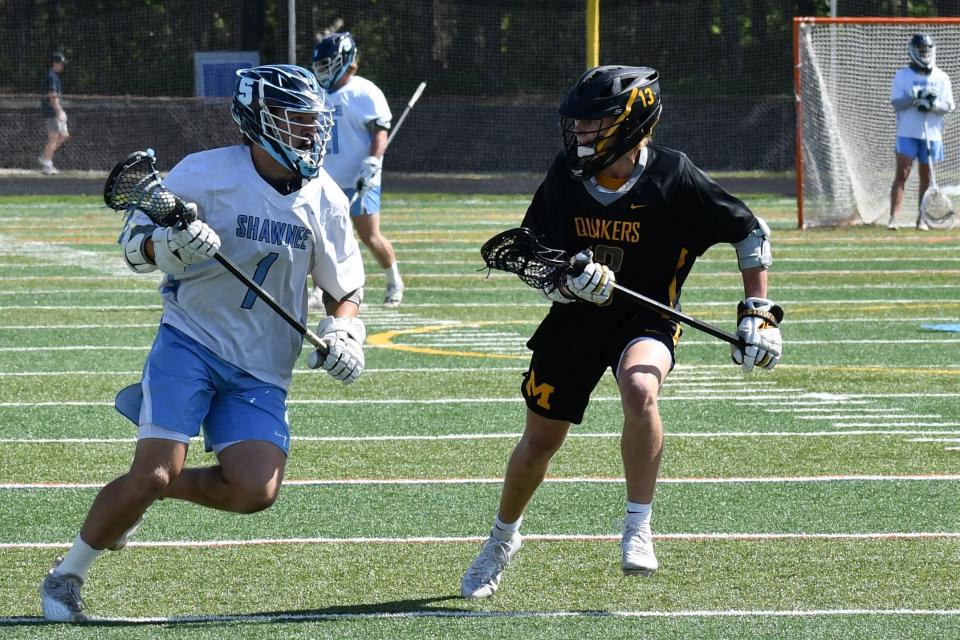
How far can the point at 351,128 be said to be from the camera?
1300 cm

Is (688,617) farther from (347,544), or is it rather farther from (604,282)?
(347,544)

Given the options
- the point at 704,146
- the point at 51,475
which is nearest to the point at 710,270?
the point at 51,475

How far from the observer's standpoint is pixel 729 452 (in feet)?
25.7

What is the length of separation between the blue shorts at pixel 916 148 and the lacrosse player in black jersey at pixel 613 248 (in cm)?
1403

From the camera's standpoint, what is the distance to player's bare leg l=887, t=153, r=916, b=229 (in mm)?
Answer: 19062

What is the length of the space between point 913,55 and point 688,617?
1492 cm

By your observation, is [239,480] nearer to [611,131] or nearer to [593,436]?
[611,131]

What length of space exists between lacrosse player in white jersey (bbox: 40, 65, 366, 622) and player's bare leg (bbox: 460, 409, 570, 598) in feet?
2.17

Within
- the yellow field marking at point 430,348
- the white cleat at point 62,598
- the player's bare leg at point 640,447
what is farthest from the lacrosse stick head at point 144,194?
the yellow field marking at point 430,348

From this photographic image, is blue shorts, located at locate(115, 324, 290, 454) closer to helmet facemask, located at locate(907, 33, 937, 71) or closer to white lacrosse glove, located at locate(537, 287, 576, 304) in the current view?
white lacrosse glove, located at locate(537, 287, 576, 304)

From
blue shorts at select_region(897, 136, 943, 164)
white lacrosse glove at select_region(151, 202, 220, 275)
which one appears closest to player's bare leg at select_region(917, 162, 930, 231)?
blue shorts at select_region(897, 136, 943, 164)

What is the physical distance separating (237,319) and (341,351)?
0.36 metres

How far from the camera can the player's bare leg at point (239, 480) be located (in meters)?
5.04

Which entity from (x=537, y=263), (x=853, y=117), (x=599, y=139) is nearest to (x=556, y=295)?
(x=537, y=263)
